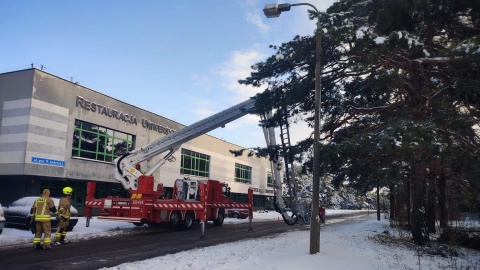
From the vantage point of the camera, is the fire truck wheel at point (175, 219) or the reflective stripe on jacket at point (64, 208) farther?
the fire truck wheel at point (175, 219)

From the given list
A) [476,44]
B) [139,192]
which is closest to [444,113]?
[476,44]

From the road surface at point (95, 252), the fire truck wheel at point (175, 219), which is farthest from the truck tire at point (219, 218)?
the road surface at point (95, 252)

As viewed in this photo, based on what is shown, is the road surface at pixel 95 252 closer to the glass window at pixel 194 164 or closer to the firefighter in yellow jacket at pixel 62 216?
the firefighter in yellow jacket at pixel 62 216

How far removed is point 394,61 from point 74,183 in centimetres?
2227

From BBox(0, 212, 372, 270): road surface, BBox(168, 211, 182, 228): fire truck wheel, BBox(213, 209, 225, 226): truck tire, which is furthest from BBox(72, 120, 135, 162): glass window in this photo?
BBox(0, 212, 372, 270): road surface

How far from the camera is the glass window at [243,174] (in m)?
50.5

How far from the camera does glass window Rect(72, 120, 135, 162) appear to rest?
24828mm

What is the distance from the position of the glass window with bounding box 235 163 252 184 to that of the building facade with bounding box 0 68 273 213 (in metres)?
18.8

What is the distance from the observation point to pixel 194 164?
1544 inches

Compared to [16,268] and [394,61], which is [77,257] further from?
[394,61]

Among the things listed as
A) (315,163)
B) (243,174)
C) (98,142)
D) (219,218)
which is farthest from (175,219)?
(243,174)

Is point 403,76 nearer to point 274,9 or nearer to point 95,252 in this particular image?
point 274,9

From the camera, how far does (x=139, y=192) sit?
18.7m

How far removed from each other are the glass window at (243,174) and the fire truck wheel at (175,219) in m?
31.0
